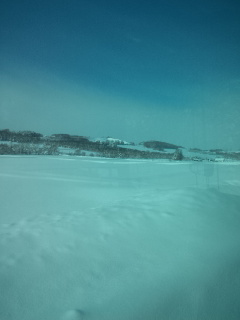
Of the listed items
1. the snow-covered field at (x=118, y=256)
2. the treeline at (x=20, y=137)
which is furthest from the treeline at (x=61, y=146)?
the snow-covered field at (x=118, y=256)

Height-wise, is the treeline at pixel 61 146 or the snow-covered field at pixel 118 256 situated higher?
the treeline at pixel 61 146

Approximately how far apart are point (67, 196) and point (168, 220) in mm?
1986

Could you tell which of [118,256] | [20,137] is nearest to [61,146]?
[20,137]

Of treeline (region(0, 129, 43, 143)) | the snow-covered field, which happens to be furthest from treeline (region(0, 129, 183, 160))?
the snow-covered field

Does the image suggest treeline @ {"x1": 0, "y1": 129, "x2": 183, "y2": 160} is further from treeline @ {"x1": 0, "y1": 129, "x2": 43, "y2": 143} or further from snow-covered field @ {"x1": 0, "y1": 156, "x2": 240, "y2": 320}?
snow-covered field @ {"x1": 0, "y1": 156, "x2": 240, "y2": 320}

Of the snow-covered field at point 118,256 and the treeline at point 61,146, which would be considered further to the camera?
the treeline at point 61,146

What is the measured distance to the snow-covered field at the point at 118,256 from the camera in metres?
1.33

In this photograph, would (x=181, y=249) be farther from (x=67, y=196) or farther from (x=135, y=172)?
(x=135, y=172)

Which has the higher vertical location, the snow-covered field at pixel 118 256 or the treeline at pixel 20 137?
the treeline at pixel 20 137

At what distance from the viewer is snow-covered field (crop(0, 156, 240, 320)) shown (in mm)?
1329

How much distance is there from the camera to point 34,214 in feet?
9.61

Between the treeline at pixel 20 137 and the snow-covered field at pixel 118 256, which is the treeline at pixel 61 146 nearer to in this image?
the treeline at pixel 20 137

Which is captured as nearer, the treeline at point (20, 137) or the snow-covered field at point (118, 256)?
the snow-covered field at point (118, 256)

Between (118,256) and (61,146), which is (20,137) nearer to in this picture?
(61,146)
